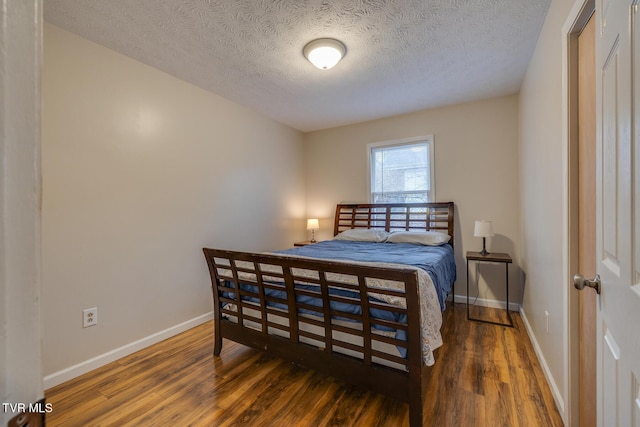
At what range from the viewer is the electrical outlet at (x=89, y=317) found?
6.98 ft

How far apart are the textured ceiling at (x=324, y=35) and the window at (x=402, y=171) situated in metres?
0.79

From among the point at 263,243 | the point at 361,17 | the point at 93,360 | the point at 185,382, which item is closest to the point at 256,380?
the point at 185,382

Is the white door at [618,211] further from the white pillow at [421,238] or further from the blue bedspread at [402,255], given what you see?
the white pillow at [421,238]

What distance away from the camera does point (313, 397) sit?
1.76 m

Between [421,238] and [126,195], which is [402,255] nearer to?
[421,238]

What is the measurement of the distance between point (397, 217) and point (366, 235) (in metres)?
0.57

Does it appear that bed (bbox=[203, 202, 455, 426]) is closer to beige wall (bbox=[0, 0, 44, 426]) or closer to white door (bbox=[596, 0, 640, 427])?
white door (bbox=[596, 0, 640, 427])

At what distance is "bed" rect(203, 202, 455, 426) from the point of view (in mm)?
1491

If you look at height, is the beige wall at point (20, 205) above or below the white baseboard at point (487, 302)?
above

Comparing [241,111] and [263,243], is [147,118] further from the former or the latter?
[263,243]

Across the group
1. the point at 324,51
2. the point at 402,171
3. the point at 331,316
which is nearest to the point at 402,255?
the point at 331,316

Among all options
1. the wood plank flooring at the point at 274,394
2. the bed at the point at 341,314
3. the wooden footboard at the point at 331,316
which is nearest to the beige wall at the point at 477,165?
the wood plank flooring at the point at 274,394

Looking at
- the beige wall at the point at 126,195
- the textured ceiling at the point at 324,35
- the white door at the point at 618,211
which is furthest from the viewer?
the beige wall at the point at 126,195

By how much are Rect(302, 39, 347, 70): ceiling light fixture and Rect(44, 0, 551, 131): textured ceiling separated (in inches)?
1.8
